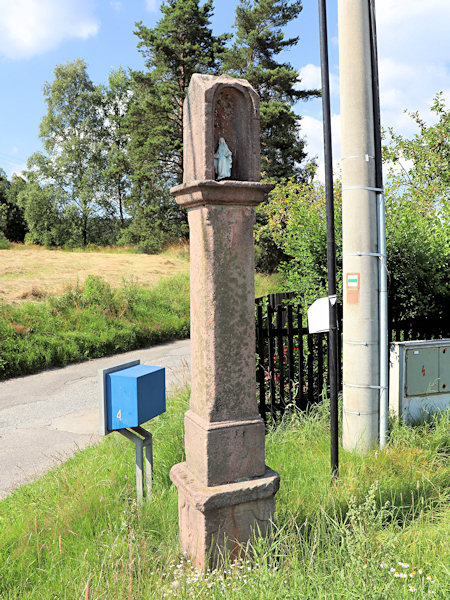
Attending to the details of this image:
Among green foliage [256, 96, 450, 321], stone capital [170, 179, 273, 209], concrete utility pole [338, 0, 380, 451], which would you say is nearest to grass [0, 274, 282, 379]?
green foliage [256, 96, 450, 321]

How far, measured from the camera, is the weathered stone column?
2625mm

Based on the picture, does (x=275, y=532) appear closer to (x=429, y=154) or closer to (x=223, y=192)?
(x=223, y=192)

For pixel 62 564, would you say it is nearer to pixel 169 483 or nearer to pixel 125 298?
pixel 169 483

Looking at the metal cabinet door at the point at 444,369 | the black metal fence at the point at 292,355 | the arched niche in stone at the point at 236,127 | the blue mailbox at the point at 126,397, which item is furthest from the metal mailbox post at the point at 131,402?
the metal cabinet door at the point at 444,369

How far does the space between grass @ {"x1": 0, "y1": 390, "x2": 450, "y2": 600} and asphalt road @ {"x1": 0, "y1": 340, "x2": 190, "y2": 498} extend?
2.55 ft

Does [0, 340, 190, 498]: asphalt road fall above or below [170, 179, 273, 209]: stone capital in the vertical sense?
below

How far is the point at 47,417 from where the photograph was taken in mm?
6488

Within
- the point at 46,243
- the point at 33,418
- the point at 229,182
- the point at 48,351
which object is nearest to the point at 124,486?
the point at 229,182

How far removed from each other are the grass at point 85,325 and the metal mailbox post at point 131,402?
607 centimetres

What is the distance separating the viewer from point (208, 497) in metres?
2.55

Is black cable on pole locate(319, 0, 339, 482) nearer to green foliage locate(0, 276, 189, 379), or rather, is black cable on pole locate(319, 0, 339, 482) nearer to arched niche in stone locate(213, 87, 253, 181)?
arched niche in stone locate(213, 87, 253, 181)

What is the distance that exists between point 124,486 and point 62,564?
926 mm

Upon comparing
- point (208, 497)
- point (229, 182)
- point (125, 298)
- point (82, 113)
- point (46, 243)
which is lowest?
point (208, 497)

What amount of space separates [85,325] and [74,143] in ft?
92.1
